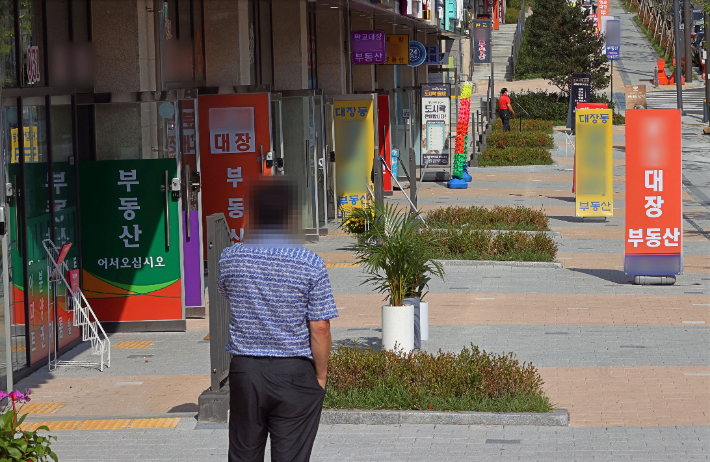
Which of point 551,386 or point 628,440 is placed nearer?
point 628,440

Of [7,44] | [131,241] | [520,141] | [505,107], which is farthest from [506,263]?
[505,107]

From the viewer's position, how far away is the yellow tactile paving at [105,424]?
24.0 feet

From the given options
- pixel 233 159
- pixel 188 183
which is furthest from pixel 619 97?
pixel 188 183

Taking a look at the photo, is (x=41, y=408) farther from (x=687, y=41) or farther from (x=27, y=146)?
(x=687, y=41)

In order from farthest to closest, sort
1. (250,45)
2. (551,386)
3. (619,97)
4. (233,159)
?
(619,97)
(250,45)
(233,159)
(551,386)

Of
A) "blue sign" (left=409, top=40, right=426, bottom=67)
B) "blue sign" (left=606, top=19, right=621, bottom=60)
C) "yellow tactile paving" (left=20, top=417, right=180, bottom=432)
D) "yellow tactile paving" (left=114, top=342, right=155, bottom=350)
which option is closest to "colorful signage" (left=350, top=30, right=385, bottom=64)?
"blue sign" (left=409, top=40, right=426, bottom=67)

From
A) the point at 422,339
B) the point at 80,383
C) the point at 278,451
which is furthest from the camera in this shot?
the point at 422,339

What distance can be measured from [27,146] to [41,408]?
2.51 metres

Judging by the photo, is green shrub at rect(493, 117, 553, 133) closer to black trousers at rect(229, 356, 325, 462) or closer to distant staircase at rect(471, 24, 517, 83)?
distant staircase at rect(471, 24, 517, 83)

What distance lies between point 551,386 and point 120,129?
5.51 meters

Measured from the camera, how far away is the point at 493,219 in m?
17.2

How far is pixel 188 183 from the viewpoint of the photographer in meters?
10.8

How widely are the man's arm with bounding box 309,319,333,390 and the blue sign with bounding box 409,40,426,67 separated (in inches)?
899

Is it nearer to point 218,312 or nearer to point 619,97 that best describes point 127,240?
point 218,312
